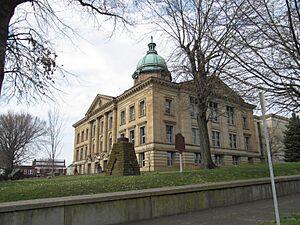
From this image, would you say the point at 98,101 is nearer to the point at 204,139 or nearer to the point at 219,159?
the point at 219,159

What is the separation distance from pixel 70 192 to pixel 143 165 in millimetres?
34907

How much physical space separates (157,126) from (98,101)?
24170mm

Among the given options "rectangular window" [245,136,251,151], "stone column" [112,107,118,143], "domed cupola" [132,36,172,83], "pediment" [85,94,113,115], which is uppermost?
"domed cupola" [132,36,172,83]

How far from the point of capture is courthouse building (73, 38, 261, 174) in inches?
1704

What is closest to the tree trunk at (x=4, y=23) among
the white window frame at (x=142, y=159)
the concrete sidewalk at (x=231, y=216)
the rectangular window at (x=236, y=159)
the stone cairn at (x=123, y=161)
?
the concrete sidewalk at (x=231, y=216)

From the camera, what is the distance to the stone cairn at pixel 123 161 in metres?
18.1

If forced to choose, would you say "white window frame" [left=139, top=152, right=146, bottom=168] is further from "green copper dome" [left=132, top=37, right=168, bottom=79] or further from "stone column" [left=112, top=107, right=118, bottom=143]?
"green copper dome" [left=132, top=37, right=168, bottom=79]

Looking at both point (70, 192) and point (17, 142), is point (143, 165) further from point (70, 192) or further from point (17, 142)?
point (70, 192)

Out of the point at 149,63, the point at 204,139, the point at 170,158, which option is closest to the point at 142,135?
the point at 170,158

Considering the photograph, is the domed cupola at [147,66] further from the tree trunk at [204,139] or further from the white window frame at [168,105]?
the tree trunk at [204,139]

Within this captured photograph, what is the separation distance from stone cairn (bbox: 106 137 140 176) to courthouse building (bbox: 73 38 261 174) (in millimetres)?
17672

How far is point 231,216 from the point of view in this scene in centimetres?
894

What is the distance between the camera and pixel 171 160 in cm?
4425

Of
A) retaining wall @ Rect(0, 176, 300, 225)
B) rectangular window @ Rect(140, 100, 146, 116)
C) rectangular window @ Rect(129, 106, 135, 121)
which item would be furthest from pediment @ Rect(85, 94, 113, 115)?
retaining wall @ Rect(0, 176, 300, 225)
